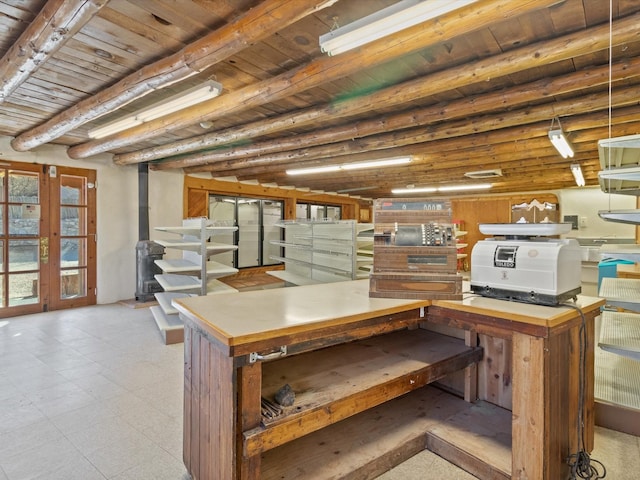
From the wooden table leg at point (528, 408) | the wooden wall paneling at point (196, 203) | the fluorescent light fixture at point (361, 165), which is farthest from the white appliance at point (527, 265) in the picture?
the wooden wall paneling at point (196, 203)

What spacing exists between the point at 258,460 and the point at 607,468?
75.1 inches

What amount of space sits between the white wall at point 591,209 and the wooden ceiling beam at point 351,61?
861 cm

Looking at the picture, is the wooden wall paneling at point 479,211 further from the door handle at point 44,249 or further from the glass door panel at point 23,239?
the glass door panel at point 23,239

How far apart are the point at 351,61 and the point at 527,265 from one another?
1.77m

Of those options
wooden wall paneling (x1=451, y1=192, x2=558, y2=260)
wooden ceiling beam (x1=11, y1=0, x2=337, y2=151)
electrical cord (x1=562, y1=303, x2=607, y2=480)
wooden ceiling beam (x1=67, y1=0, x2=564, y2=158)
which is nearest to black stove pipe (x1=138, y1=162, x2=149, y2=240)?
wooden ceiling beam (x1=67, y1=0, x2=564, y2=158)

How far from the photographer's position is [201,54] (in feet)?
7.87

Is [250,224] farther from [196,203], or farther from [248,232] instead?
[196,203]

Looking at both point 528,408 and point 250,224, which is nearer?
point 528,408

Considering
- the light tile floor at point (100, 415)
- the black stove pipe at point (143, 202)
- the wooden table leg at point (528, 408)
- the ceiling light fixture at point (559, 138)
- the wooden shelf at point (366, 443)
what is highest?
the ceiling light fixture at point (559, 138)

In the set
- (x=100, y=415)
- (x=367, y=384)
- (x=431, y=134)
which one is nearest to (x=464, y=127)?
(x=431, y=134)

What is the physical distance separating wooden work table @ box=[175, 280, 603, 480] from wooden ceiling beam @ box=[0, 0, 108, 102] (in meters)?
1.74

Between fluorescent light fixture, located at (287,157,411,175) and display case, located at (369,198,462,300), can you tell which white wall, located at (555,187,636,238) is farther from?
display case, located at (369,198,462,300)

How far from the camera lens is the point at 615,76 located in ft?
8.89

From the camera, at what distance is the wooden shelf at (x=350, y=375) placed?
1438 mm
